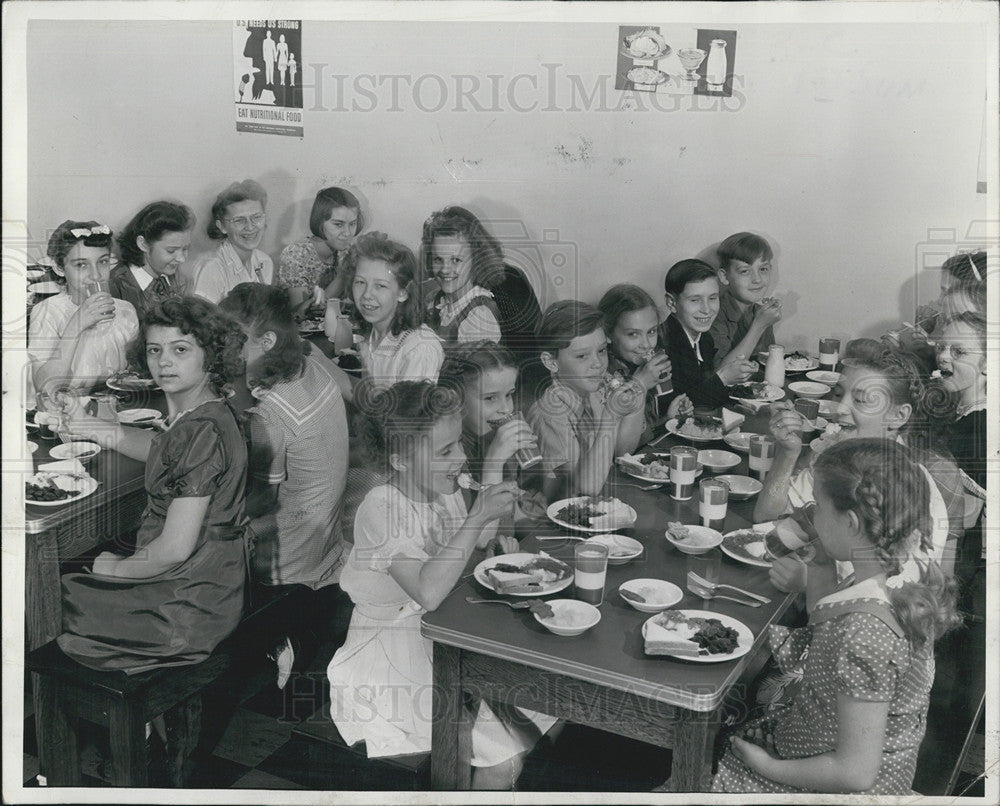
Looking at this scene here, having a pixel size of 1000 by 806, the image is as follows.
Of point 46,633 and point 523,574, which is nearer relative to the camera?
point 523,574

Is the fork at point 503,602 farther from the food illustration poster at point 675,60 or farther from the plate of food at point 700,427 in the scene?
the food illustration poster at point 675,60

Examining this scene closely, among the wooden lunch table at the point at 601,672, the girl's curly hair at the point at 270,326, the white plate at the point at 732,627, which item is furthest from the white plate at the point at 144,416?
the white plate at the point at 732,627

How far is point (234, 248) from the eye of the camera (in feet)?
7.72

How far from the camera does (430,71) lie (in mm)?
2205

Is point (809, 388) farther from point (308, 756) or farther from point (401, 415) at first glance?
point (308, 756)

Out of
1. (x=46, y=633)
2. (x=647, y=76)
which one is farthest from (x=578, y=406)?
(x=46, y=633)

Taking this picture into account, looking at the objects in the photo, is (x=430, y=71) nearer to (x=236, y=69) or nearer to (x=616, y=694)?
(x=236, y=69)

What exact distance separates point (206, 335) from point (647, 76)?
1.19 meters

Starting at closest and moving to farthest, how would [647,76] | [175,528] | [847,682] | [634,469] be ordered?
1. [847,682]
2. [647,76]
3. [175,528]
4. [634,469]

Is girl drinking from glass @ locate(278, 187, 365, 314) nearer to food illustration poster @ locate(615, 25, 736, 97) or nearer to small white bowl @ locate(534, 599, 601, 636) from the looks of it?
food illustration poster @ locate(615, 25, 736, 97)

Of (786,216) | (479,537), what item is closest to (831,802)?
(479,537)

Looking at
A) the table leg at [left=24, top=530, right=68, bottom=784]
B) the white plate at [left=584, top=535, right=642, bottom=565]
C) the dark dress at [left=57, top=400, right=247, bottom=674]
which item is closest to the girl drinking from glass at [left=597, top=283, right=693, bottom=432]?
the white plate at [left=584, top=535, right=642, bottom=565]

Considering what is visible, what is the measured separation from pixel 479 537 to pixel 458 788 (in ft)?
1.87

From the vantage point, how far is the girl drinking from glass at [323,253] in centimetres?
231
